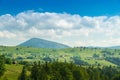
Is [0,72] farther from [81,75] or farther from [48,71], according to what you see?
[81,75]

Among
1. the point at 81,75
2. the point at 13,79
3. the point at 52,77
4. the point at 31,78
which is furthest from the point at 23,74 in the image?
the point at 81,75

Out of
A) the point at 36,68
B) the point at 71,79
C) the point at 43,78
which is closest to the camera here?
the point at 43,78

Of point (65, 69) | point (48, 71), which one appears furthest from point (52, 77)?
point (65, 69)

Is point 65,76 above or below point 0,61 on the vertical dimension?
below

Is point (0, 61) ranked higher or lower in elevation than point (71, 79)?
higher

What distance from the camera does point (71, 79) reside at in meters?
182

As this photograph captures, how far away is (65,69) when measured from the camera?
188750 millimetres

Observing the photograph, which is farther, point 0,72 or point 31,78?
point 0,72

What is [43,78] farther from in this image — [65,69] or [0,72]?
[0,72]

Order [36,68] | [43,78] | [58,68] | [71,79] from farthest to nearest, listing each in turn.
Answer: [58,68] → [71,79] → [36,68] → [43,78]

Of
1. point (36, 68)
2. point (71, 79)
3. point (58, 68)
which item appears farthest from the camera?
point (58, 68)

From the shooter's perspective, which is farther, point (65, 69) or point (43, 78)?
point (65, 69)

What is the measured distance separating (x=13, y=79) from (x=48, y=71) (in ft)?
113

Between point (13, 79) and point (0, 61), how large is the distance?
17588 mm
